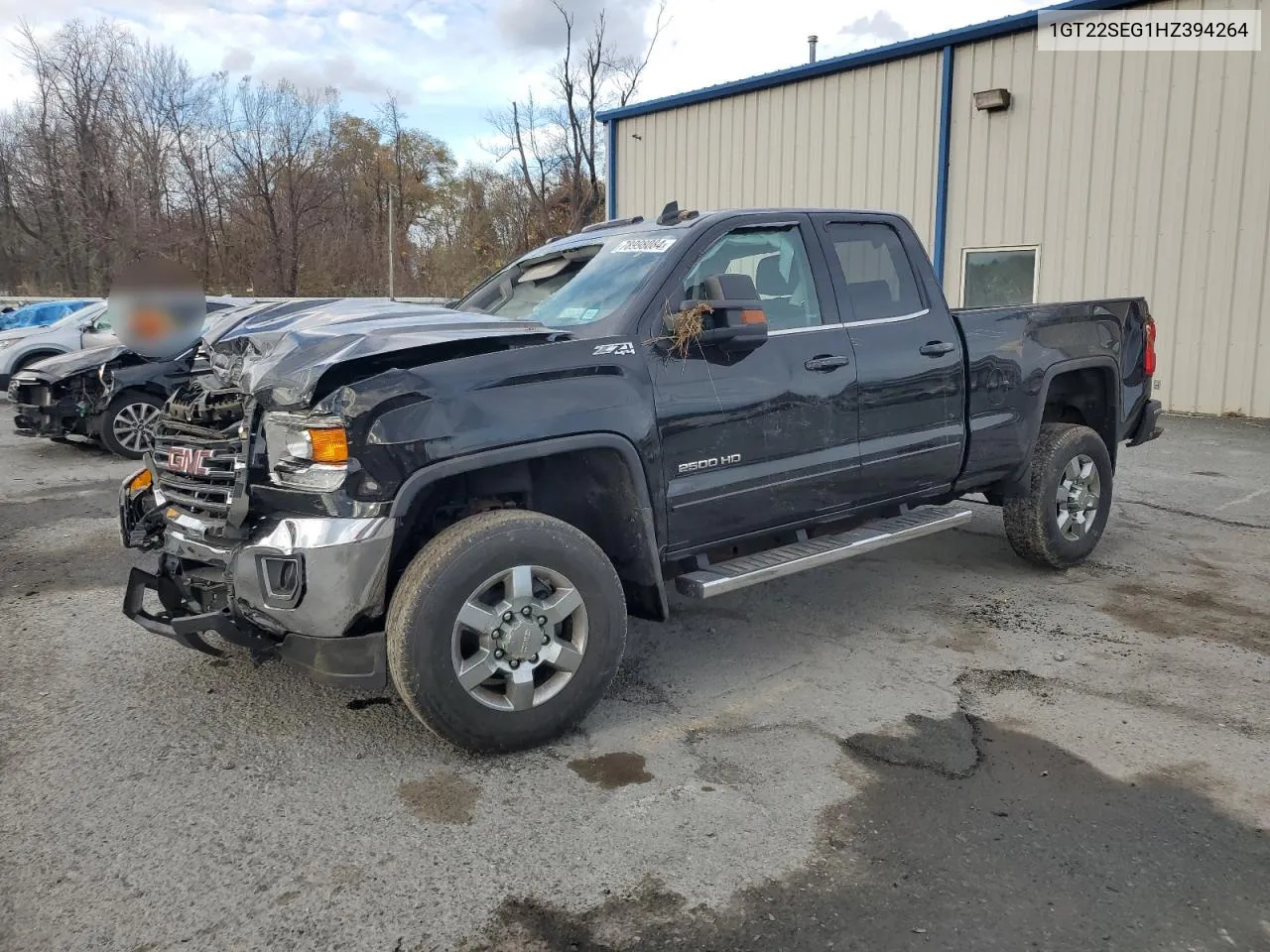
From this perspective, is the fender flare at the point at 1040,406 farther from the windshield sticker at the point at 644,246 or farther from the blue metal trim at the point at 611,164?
the blue metal trim at the point at 611,164

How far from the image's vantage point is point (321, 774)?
11.0 ft

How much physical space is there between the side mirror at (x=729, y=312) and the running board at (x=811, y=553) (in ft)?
3.09

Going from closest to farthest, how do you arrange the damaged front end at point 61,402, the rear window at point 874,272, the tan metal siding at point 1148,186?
the rear window at point 874,272
the damaged front end at point 61,402
the tan metal siding at point 1148,186

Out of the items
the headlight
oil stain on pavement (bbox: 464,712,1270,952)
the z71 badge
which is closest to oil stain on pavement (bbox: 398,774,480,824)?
oil stain on pavement (bbox: 464,712,1270,952)

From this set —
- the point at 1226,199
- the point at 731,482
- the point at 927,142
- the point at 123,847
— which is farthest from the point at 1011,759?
the point at 927,142

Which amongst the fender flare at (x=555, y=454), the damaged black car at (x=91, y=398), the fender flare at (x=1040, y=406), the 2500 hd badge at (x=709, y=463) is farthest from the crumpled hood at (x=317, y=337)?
the damaged black car at (x=91, y=398)

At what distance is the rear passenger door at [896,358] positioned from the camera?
461 cm

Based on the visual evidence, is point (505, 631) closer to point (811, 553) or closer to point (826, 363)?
point (811, 553)

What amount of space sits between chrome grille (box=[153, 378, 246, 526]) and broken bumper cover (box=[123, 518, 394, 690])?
0.28m

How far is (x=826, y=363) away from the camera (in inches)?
173

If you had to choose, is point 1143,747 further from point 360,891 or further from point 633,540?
point 360,891

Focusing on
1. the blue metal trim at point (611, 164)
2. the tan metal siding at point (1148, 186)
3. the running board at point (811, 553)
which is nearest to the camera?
the running board at point (811, 553)

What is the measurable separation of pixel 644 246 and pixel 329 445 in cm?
178

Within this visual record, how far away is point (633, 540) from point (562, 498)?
1.12 feet
